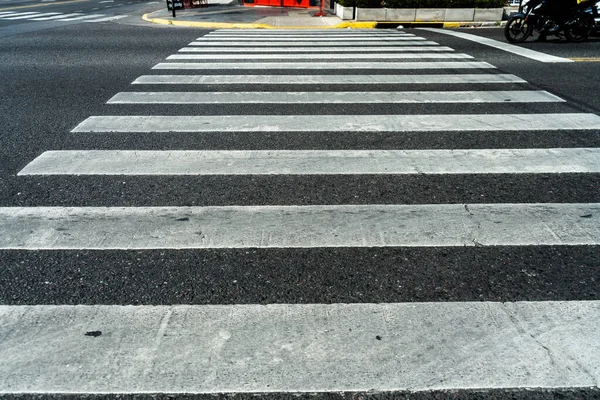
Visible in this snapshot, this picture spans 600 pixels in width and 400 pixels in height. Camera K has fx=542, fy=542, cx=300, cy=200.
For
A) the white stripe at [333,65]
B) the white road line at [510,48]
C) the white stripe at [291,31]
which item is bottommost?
the white stripe at [291,31]

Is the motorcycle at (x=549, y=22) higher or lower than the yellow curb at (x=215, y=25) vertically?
higher

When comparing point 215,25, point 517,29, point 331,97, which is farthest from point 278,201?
point 215,25

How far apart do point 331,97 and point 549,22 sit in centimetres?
784

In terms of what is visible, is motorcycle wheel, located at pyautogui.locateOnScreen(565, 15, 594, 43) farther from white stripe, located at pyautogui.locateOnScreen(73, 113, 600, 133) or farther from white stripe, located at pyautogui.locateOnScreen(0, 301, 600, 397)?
white stripe, located at pyautogui.locateOnScreen(0, 301, 600, 397)

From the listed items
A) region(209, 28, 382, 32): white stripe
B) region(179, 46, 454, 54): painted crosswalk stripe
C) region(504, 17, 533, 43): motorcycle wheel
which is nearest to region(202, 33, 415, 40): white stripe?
region(209, 28, 382, 32): white stripe

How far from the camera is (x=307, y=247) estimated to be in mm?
3674

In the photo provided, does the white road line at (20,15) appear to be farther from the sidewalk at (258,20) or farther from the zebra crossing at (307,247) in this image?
the zebra crossing at (307,247)

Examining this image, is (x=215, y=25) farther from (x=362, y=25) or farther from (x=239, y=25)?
(x=362, y=25)

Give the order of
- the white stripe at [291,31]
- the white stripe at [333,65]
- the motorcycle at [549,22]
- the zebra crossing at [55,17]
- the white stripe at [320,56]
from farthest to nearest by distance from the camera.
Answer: the zebra crossing at [55,17] < the white stripe at [291,31] < the motorcycle at [549,22] < the white stripe at [320,56] < the white stripe at [333,65]

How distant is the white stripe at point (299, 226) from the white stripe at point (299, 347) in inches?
29.3

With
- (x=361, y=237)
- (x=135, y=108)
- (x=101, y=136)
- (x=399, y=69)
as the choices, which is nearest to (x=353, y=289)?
(x=361, y=237)

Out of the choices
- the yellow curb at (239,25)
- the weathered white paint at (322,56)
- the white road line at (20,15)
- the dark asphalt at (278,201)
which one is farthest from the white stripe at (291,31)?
the white road line at (20,15)

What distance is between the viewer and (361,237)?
150 inches

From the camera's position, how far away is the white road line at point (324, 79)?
28.6ft
